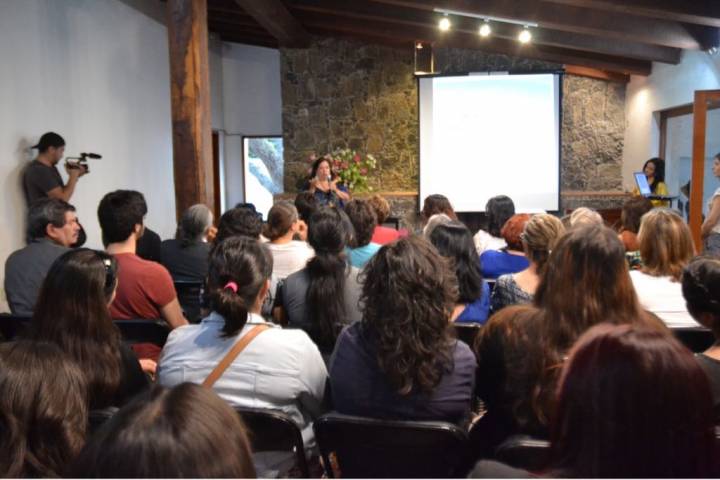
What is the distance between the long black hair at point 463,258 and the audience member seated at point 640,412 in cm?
159

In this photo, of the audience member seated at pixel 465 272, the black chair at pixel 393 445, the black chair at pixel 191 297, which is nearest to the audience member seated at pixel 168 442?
the black chair at pixel 393 445

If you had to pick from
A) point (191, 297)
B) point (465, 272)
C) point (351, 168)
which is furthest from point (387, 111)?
point (465, 272)

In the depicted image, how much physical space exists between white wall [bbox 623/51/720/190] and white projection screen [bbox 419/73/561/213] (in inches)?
43.1

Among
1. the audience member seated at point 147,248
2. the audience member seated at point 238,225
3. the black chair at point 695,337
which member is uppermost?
the audience member seated at point 238,225

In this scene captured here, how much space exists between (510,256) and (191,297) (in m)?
1.65

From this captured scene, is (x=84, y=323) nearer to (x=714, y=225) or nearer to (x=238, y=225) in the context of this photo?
(x=238, y=225)

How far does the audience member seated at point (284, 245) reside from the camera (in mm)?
3117

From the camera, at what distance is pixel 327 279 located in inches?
96.0

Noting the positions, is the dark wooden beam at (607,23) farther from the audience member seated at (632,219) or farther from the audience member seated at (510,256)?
the audience member seated at (510,256)

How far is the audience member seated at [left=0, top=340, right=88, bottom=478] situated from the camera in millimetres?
1070

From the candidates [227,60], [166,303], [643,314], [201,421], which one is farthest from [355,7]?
[201,421]

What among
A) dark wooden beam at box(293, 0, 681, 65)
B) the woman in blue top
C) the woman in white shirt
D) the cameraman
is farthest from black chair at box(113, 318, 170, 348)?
dark wooden beam at box(293, 0, 681, 65)

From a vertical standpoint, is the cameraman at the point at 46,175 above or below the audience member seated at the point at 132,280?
above

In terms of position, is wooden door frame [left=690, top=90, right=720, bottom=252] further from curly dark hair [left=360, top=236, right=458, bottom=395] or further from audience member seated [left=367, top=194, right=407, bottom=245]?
curly dark hair [left=360, top=236, right=458, bottom=395]
